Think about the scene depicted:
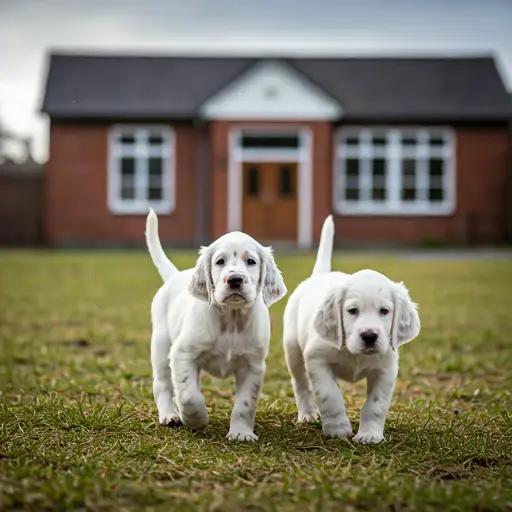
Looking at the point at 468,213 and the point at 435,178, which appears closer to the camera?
the point at 435,178

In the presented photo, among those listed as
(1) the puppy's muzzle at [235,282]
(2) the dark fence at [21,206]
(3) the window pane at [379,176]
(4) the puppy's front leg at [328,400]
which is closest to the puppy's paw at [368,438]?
(4) the puppy's front leg at [328,400]

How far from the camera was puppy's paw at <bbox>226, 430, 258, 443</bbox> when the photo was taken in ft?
18.2

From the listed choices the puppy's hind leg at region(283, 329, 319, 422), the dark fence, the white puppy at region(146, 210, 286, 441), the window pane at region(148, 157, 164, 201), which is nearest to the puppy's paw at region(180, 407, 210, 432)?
the white puppy at region(146, 210, 286, 441)

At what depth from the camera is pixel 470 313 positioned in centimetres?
1394

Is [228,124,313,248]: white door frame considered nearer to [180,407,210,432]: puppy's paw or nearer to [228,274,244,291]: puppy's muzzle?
[180,407,210,432]: puppy's paw

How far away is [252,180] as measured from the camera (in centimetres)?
3409

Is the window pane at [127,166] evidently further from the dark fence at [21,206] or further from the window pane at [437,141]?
the window pane at [437,141]

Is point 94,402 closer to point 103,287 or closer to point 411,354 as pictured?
point 411,354

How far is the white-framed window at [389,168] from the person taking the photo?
34500 millimetres

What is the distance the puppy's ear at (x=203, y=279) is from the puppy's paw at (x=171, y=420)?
84 cm

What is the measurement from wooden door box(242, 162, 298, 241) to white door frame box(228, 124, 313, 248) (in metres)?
0.36

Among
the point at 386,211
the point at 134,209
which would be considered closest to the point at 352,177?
the point at 386,211

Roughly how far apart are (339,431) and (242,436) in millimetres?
554

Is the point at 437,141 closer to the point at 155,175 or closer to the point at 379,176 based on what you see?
the point at 379,176
